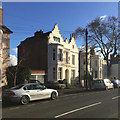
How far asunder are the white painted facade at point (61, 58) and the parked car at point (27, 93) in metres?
14.7

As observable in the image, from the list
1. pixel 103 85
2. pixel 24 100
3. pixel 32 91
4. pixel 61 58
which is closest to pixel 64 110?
pixel 24 100

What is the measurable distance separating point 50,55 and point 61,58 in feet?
7.54

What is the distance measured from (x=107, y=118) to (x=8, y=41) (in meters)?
17.1

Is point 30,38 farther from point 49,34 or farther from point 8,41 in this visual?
point 8,41

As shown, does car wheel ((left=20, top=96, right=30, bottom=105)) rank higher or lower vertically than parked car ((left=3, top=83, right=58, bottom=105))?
lower

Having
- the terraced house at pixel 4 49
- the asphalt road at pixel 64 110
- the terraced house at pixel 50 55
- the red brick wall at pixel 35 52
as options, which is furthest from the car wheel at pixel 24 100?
the red brick wall at pixel 35 52

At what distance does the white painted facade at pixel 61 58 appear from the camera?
1065 inches

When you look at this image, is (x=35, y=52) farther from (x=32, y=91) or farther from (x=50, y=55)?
(x=32, y=91)

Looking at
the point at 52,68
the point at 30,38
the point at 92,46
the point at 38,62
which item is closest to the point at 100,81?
the point at 52,68

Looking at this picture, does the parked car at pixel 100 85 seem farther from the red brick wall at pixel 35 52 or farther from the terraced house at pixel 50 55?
the red brick wall at pixel 35 52

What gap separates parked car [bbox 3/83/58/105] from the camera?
9961 millimetres

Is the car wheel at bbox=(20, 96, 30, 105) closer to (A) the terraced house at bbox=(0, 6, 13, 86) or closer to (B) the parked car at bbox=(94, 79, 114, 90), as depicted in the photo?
(A) the terraced house at bbox=(0, 6, 13, 86)

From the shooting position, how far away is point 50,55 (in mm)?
27250

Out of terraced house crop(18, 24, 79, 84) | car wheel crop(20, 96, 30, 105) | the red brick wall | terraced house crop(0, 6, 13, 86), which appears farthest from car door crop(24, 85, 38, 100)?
the red brick wall
